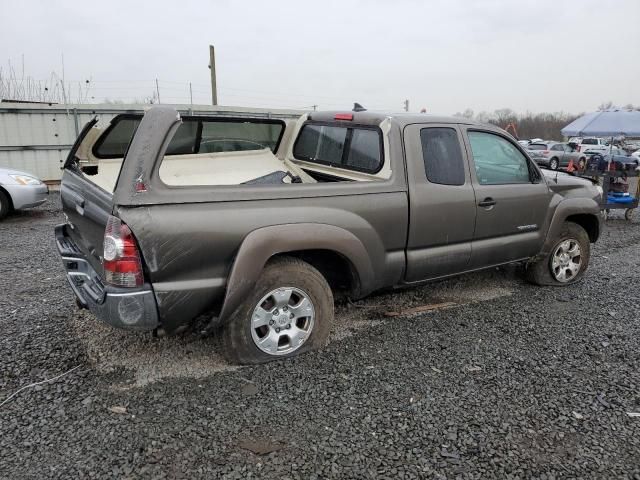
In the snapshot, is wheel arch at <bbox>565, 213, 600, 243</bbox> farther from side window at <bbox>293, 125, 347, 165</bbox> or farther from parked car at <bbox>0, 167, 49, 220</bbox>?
parked car at <bbox>0, 167, 49, 220</bbox>

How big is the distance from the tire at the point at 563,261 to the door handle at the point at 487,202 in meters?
1.17

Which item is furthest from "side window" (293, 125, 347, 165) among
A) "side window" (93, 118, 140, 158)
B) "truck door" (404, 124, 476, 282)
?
"side window" (93, 118, 140, 158)

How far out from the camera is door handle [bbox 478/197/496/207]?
13.4 ft

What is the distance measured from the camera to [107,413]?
2.74 meters

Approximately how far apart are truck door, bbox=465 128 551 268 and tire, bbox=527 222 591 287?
37cm

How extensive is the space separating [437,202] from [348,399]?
A: 67.5 inches

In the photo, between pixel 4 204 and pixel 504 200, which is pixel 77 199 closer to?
pixel 504 200

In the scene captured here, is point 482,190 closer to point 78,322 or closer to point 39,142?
point 78,322

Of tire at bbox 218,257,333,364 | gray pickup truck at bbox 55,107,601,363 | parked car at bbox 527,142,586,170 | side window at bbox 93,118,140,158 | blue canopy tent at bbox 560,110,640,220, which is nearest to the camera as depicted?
gray pickup truck at bbox 55,107,601,363

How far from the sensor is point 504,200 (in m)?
4.26

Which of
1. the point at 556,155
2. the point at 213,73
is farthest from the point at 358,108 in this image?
the point at 556,155

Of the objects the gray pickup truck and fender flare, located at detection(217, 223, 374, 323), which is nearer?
the gray pickup truck

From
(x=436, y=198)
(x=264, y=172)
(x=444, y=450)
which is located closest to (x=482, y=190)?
(x=436, y=198)

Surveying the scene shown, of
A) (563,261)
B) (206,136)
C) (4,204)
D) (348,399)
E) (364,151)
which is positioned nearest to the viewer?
(348,399)
